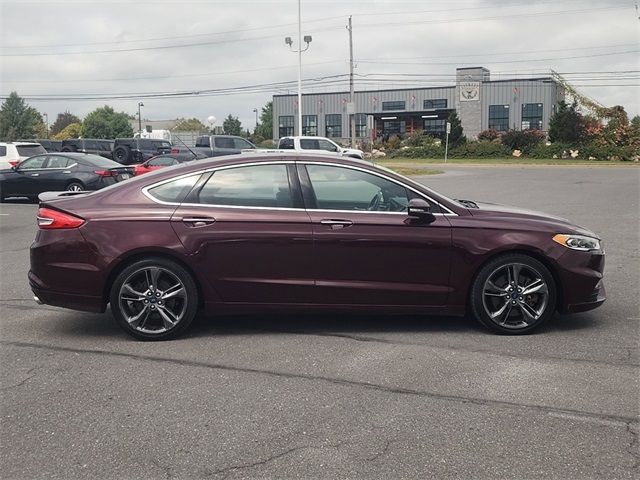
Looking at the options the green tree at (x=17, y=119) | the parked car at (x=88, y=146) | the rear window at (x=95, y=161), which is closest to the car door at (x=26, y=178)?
the rear window at (x=95, y=161)

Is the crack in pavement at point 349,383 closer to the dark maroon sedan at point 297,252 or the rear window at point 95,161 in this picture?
the dark maroon sedan at point 297,252

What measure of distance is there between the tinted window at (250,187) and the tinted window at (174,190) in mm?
130

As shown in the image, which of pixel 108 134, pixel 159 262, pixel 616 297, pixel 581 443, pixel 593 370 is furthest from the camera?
pixel 108 134

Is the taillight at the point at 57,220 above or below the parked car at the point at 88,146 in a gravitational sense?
below

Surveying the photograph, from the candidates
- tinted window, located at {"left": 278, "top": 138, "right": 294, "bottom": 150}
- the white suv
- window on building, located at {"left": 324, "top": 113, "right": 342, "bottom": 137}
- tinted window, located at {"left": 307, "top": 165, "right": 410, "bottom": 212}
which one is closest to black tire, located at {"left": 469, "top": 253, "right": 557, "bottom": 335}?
tinted window, located at {"left": 307, "top": 165, "right": 410, "bottom": 212}

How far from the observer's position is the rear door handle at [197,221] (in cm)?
558

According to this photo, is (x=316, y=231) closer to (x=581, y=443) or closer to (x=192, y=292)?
(x=192, y=292)

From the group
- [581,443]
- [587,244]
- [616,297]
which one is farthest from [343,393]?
[616,297]

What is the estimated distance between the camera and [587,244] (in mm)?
5793

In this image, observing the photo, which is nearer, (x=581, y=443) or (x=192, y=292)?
(x=581, y=443)

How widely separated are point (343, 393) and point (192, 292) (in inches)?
69.5

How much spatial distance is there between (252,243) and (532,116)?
7730 centimetres

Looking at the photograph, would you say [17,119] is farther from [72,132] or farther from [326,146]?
[326,146]

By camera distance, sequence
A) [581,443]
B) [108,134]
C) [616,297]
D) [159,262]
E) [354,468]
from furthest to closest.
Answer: [108,134] < [616,297] < [159,262] < [581,443] < [354,468]
